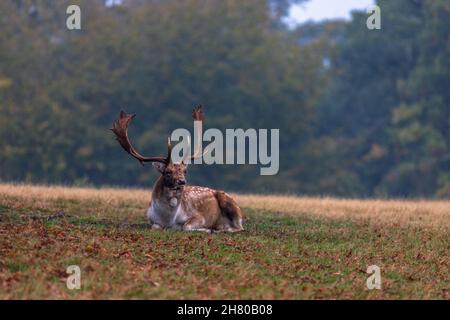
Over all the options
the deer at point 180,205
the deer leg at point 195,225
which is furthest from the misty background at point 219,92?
the deer leg at point 195,225

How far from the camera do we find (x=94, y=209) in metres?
17.2

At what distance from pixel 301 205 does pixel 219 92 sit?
2533cm

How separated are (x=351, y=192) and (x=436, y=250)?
30307 millimetres

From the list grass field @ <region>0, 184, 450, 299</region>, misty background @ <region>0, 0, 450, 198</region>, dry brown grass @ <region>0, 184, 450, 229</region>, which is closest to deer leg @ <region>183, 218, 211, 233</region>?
grass field @ <region>0, 184, 450, 299</region>

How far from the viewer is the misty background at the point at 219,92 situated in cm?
4194

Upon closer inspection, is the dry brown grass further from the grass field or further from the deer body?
the deer body

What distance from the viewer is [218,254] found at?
12.7 m

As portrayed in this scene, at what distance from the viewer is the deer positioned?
1552 cm

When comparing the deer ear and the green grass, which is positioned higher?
the deer ear

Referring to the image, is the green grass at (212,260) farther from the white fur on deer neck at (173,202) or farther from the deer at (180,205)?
the white fur on deer neck at (173,202)

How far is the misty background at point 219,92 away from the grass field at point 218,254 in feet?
78.2

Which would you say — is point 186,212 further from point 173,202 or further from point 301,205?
point 301,205

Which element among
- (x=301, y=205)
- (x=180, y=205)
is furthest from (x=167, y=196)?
(x=301, y=205)

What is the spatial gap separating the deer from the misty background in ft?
81.2
